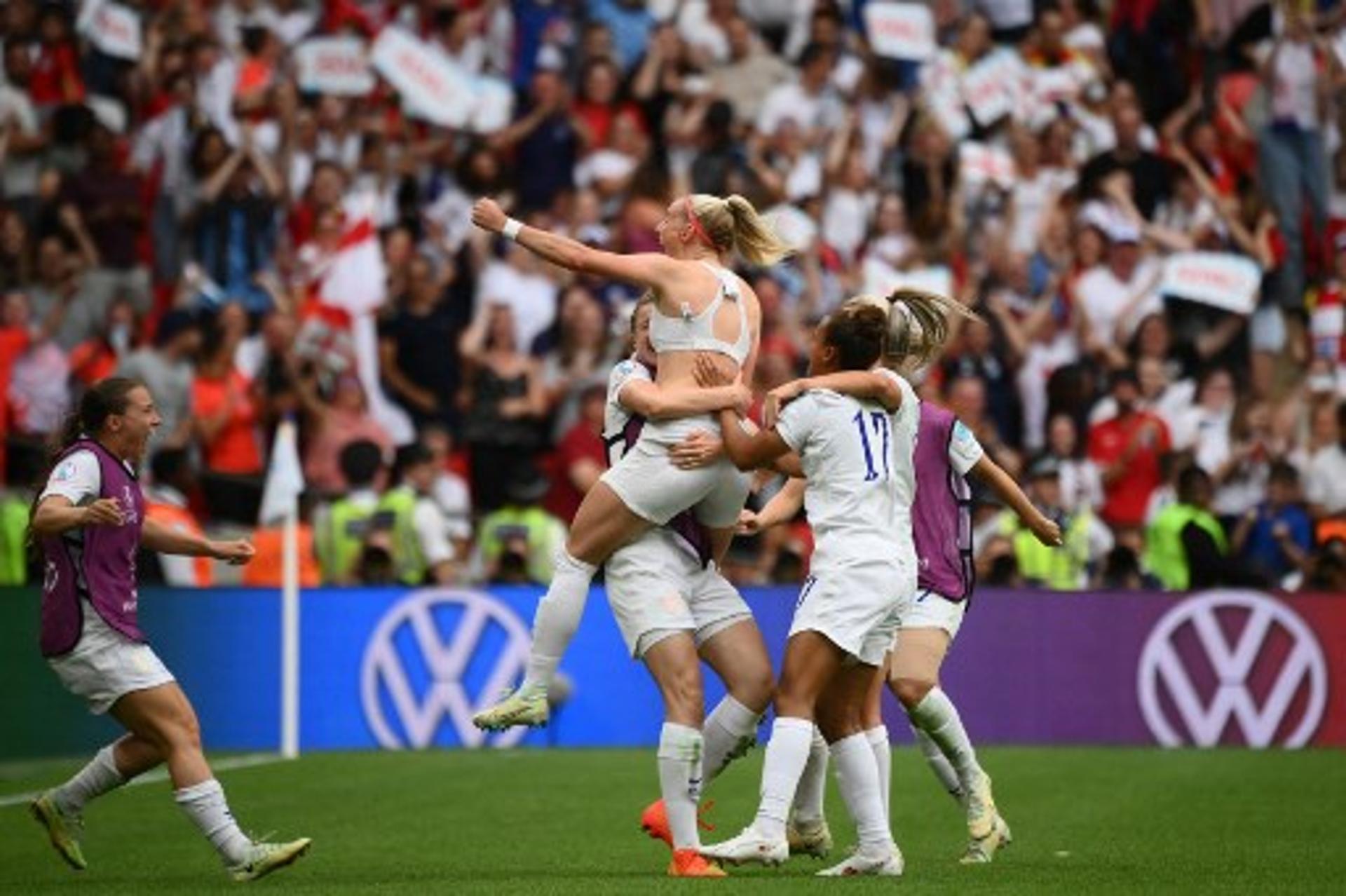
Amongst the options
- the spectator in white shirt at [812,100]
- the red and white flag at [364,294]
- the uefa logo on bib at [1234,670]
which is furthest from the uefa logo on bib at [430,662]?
the spectator in white shirt at [812,100]

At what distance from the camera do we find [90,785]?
1382cm

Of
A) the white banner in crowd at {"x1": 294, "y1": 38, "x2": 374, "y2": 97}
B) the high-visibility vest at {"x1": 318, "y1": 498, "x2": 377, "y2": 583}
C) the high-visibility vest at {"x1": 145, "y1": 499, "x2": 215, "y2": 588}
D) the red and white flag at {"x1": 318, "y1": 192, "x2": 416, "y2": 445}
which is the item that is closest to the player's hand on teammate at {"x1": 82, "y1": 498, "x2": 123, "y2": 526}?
the high-visibility vest at {"x1": 145, "y1": 499, "x2": 215, "y2": 588}

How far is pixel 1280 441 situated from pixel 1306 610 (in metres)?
1.99

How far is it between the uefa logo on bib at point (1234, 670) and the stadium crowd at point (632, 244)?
16.9 inches

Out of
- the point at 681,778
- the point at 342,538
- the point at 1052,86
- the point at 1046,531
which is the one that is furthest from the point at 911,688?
the point at 1052,86

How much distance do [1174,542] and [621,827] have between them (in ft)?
26.5

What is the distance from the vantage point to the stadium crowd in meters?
23.8

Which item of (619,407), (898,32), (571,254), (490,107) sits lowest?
(619,407)

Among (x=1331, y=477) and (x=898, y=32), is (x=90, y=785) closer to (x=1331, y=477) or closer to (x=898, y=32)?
(x=1331, y=477)

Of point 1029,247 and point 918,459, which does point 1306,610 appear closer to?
point 1029,247

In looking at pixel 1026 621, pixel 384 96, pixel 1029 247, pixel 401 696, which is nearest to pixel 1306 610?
pixel 1026 621

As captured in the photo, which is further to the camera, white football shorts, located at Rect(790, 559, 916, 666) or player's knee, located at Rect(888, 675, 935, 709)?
player's knee, located at Rect(888, 675, 935, 709)

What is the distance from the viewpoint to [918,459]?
47.4 feet

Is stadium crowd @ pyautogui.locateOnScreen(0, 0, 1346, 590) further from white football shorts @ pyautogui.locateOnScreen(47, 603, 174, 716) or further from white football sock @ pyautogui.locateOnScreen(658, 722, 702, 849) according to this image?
white football sock @ pyautogui.locateOnScreen(658, 722, 702, 849)
